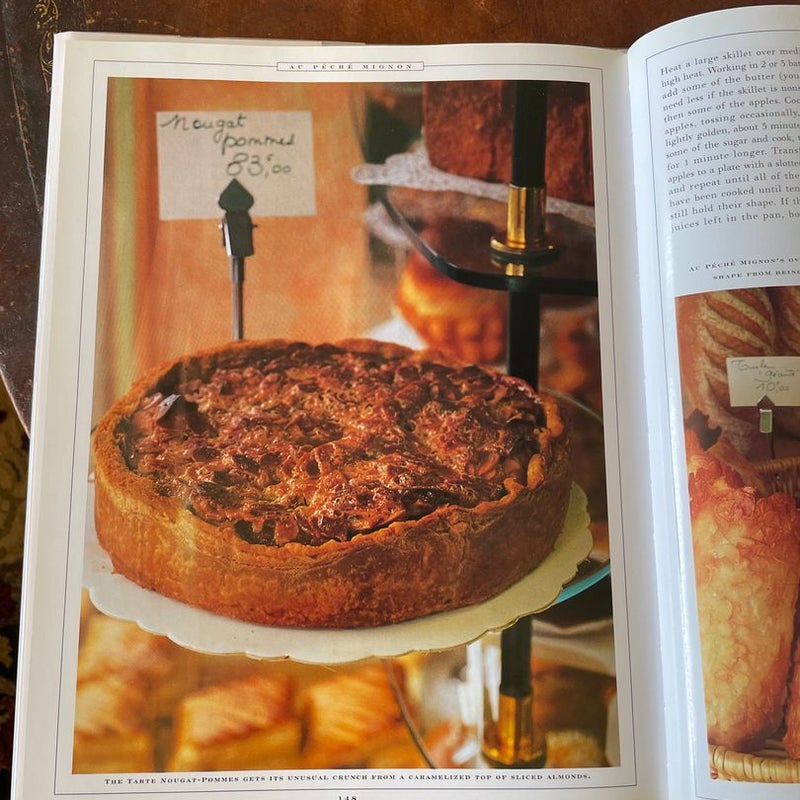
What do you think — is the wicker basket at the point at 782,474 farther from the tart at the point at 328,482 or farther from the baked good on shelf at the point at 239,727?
the baked good on shelf at the point at 239,727

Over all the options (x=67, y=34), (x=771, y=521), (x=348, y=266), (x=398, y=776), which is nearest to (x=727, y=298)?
(x=771, y=521)

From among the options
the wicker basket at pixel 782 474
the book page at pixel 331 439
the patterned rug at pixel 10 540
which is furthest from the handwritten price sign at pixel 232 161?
the patterned rug at pixel 10 540

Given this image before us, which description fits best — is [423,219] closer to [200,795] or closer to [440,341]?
[440,341]

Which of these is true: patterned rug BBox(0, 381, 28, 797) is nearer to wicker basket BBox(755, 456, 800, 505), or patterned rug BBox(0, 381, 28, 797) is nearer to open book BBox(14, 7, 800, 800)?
open book BBox(14, 7, 800, 800)

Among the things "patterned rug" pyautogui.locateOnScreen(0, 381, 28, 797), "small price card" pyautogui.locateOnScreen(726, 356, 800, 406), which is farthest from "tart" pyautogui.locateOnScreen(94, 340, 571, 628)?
"patterned rug" pyautogui.locateOnScreen(0, 381, 28, 797)

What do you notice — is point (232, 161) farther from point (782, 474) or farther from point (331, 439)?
point (782, 474)
